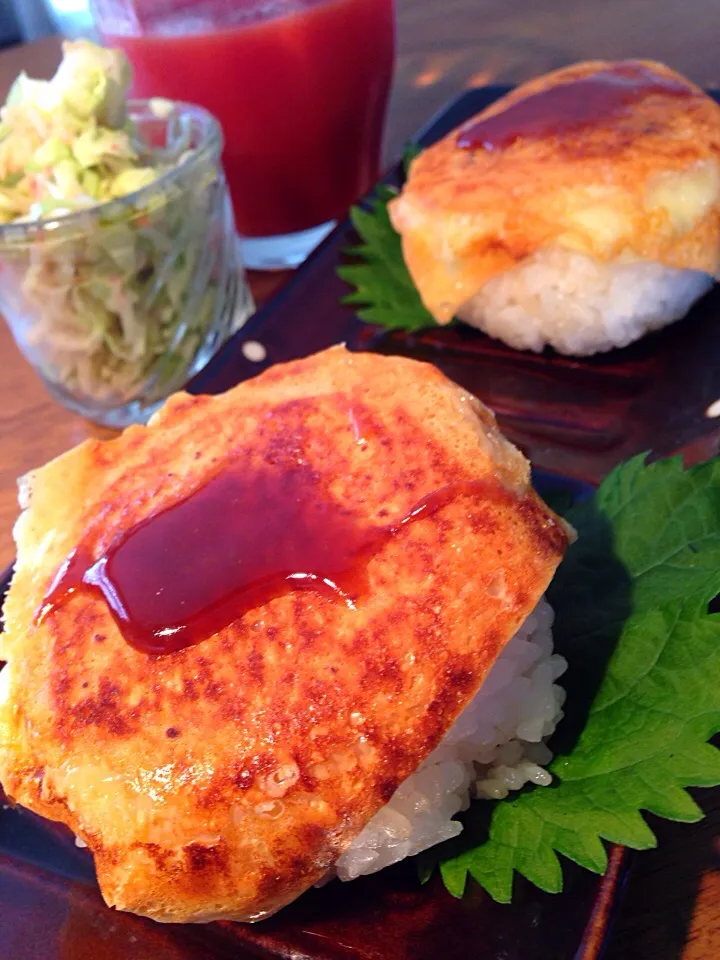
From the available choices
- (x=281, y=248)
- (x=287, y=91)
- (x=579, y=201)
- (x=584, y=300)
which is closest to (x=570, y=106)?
(x=579, y=201)

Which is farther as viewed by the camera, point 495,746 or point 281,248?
point 281,248

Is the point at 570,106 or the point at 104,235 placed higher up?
the point at 570,106

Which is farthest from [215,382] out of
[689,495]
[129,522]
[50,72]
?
[50,72]

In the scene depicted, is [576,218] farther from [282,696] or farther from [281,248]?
[282,696]

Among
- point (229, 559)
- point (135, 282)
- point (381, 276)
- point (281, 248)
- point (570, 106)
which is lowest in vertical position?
point (281, 248)

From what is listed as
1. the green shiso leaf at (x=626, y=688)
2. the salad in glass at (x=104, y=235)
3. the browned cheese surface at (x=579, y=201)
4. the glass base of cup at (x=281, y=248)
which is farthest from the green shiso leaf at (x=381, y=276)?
the green shiso leaf at (x=626, y=688)

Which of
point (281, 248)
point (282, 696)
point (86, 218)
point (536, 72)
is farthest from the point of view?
point (536, 72)

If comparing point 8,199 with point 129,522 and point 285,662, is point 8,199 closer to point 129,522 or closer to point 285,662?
point 129,522

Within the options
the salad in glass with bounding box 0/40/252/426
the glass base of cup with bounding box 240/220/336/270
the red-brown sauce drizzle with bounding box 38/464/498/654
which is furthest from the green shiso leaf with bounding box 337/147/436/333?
the red-brown sauce drizzle with bounding box 38/464/498/654

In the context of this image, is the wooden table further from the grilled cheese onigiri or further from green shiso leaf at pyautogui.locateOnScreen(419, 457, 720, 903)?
the grilled cheese onigiri
